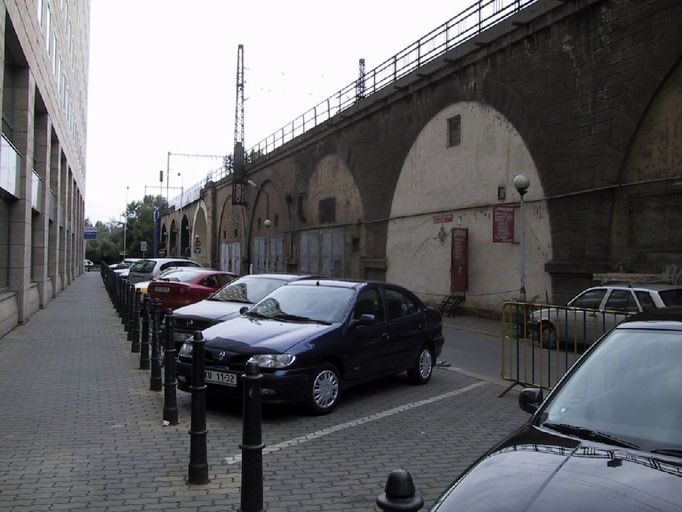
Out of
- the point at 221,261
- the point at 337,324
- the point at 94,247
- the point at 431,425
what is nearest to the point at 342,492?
the point at 431,425

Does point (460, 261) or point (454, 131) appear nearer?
point (460, 261)

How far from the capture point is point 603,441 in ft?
9.84

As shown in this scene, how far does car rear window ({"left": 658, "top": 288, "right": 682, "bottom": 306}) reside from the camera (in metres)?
11.1

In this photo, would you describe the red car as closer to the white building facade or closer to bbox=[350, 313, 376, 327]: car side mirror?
the white building facade

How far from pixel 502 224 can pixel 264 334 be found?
1188 cm

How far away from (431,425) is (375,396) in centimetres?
150

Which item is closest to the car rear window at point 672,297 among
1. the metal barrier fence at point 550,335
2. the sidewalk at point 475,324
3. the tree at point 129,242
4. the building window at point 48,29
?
the metal barrier fence at point 550,335

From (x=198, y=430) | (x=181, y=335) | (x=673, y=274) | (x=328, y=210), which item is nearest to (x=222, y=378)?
(x=198, y=430)

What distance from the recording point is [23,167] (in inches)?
599

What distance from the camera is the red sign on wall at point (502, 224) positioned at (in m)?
17.5

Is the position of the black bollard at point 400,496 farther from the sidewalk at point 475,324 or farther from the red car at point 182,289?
the sidewalk at point 475,324

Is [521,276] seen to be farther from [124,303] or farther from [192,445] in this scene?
[192,445]

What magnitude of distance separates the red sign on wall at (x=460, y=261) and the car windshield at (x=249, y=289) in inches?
377

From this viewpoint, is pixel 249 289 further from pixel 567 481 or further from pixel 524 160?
pixel 524 160
